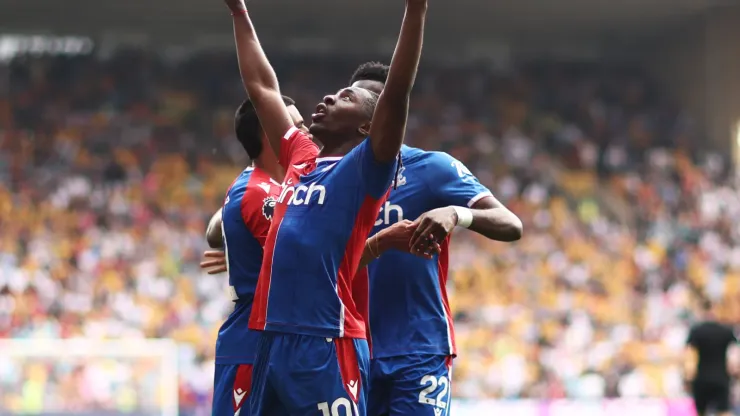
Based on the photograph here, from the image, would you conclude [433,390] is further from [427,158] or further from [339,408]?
[339,408]

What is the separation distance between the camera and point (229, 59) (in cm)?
2552

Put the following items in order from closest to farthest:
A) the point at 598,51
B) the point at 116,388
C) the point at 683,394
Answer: the point at 116,388
the point at 683,394
the point at 598,51

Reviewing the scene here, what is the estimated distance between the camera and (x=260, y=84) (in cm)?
525

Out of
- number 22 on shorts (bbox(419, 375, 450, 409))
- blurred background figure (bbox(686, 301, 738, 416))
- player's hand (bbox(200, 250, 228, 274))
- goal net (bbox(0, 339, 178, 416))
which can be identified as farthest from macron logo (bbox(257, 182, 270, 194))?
blurred background figure (bbox(686, 301, 738, 416))

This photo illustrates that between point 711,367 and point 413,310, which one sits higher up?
point 413,310

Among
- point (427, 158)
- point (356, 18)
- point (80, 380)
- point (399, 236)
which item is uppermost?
point (356, 18)

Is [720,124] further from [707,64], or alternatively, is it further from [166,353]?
[166,353]

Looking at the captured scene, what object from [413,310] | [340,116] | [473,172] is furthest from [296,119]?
[473,172]

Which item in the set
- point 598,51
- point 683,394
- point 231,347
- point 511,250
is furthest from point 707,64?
point 231,347

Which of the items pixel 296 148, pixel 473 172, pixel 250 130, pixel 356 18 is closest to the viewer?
pixel 296 148

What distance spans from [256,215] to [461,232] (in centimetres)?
1527

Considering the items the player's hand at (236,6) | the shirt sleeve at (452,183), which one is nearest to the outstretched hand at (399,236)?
the shirt sleeve at (452,183)

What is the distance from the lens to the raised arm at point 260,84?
5.17 m

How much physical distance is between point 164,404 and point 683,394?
805 centimetres
